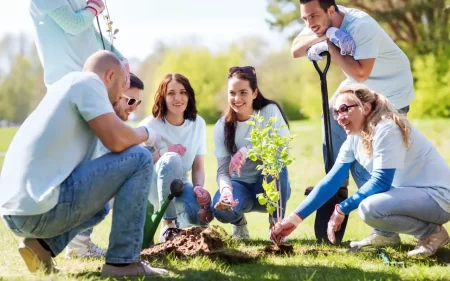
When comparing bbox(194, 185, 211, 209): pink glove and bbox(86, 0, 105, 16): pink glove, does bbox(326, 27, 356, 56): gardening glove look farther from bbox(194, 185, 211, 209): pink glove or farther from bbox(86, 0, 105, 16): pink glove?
bbox(86, 0, 105, 16): pink glove

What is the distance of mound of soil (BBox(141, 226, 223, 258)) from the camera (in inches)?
147

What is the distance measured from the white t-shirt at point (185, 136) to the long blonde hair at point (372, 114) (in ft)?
4.39

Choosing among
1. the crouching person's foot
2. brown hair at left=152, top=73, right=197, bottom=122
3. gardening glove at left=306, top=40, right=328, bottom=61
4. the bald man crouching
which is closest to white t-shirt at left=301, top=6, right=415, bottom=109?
gardening glove at left=306, top=40, right=328, bottom=61

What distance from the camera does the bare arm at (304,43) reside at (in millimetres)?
4480

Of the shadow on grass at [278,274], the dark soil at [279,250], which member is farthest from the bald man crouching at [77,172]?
the dark soil at [279,250]

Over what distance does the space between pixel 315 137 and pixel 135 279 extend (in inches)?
507

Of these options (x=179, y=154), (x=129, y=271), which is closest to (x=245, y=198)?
(x=179, y=154)

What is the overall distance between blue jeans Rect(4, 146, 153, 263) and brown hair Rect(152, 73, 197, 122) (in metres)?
1.59

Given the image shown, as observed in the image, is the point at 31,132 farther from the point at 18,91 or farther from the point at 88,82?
the point at 18,91

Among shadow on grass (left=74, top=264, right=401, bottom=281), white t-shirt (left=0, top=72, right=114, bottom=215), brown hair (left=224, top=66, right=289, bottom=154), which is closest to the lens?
white t-shirt (left=0, top=72, right=114, bottom=215)

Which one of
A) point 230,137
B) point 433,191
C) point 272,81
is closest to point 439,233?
point 433,191

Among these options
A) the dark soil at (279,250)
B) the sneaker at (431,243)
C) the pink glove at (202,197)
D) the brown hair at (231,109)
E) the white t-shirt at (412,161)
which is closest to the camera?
the white t-shirt at (412,161)

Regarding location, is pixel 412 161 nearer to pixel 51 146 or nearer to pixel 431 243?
pixel 431 243

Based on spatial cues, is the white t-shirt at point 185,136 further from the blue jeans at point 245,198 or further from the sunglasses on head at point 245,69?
the sunglasses on head at point 245,69
